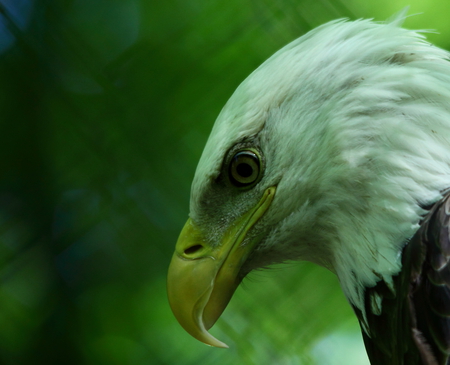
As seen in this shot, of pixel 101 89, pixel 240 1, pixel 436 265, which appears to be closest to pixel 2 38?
pixel 101 89

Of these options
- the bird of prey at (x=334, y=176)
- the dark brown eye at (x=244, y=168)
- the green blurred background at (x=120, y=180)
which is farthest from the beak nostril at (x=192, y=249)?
the green blurred background at (x=120, y=180)

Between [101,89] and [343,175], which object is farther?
[101,89]

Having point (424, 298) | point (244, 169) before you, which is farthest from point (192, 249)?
point (424, 298)

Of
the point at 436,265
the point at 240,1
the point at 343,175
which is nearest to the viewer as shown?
the point at 436,265

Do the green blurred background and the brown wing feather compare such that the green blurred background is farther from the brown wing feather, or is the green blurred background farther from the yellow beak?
the brown wing feather

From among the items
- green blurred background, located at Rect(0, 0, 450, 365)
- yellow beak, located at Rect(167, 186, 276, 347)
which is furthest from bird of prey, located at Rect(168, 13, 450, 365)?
green blurred background, located at Rect(0, 0, 450, 365)

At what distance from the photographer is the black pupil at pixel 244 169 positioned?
1004mm

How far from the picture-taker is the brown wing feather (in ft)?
2.41

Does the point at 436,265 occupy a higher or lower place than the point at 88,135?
lower

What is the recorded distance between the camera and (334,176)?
3.13ft

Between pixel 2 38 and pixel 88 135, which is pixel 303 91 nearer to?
pixel 88 135

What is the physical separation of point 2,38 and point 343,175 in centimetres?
161

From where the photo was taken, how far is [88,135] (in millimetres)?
1888

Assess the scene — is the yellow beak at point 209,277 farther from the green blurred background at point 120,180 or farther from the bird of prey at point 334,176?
the green blurred background at point 120,180
